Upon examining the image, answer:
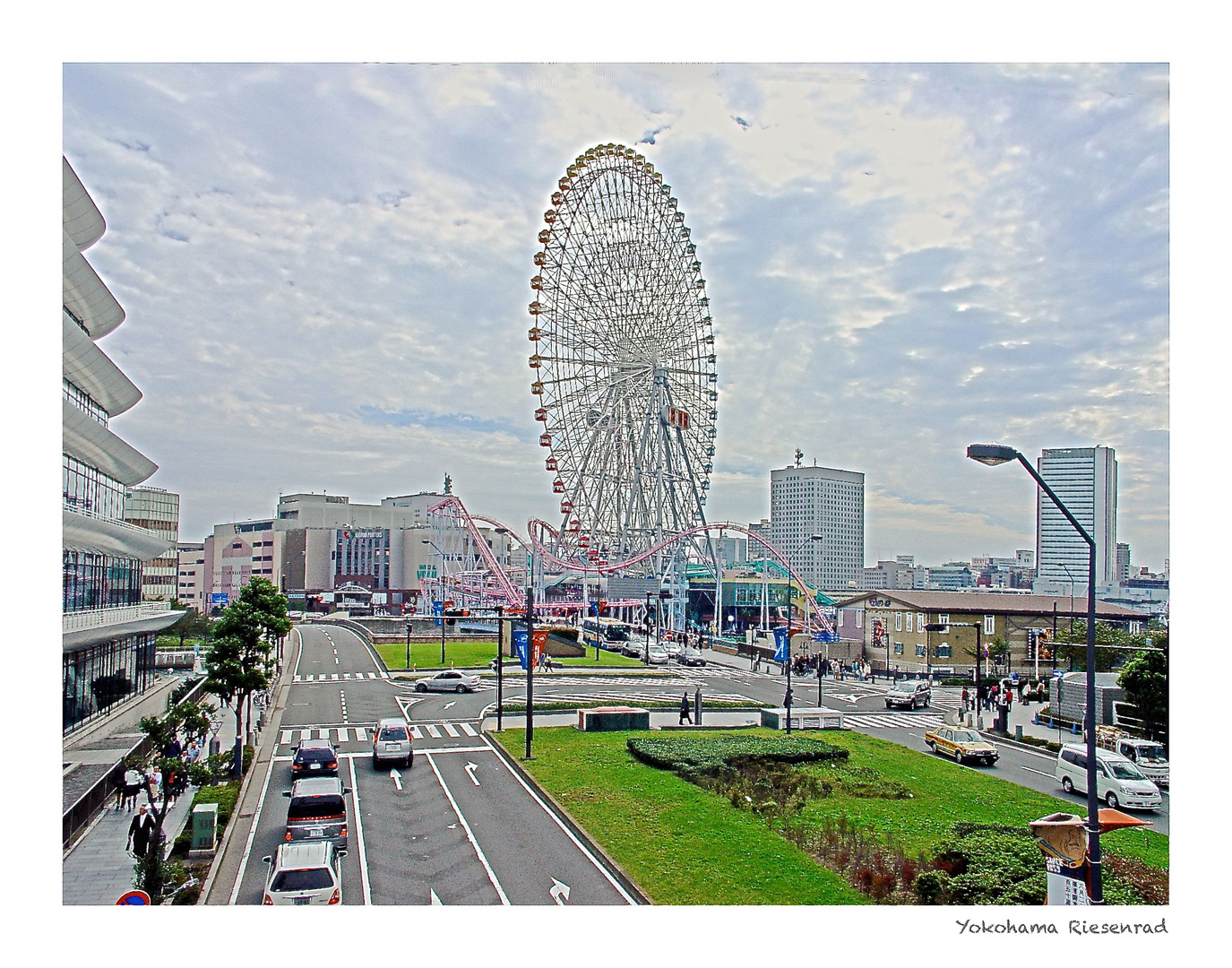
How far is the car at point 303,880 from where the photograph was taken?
13.6 meters

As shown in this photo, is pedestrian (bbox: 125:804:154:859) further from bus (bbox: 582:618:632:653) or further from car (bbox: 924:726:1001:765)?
bus (bbox: 582:618:632:653)

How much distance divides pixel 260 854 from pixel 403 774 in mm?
6010

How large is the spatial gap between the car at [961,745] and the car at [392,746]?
14871 millimetres

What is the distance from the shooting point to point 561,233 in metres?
45.5

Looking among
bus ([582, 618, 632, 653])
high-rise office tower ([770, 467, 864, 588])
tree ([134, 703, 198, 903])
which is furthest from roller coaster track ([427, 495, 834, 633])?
tree ([134, 703, 198, 903])

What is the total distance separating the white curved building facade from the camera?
1919 centimetres

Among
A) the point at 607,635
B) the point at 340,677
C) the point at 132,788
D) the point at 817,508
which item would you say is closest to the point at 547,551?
the point at 607,635

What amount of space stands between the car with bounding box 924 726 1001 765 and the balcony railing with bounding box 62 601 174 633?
2219cm

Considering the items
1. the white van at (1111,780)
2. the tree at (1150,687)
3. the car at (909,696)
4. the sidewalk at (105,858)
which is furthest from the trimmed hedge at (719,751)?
the car at (909,696)

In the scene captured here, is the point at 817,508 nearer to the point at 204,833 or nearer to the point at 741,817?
the point at 741,817

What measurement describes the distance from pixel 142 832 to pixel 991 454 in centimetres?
1513

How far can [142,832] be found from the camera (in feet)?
51.5
